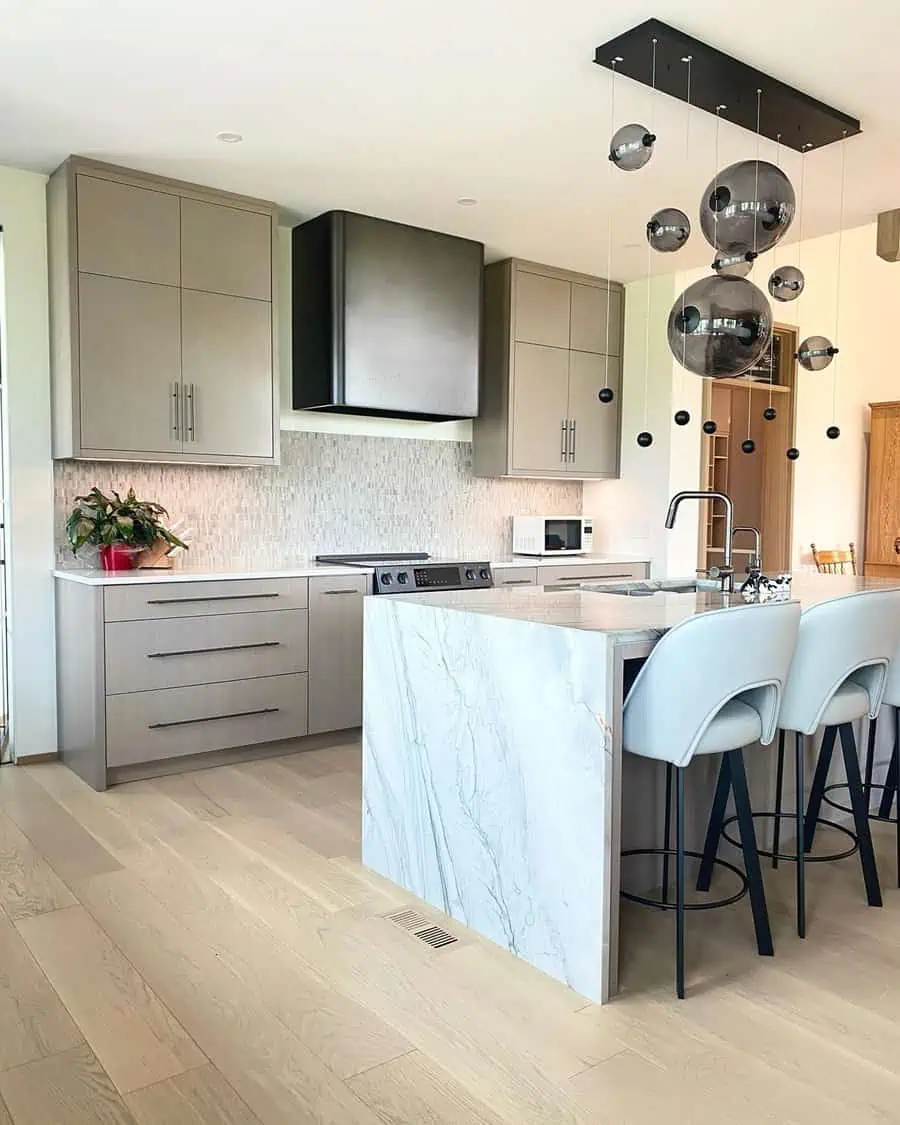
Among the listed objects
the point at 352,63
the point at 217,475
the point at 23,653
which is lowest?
the point at 23,653

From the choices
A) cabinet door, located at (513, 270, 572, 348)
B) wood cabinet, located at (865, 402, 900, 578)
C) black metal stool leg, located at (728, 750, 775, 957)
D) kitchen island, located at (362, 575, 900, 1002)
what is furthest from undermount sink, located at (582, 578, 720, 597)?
wood cabinet, located at (865, 402, 900, 578)

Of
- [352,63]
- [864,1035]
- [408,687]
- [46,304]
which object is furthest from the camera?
[46,304]

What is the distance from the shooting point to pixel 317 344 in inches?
191

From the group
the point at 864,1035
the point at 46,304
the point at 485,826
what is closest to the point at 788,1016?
the point at 864,1035

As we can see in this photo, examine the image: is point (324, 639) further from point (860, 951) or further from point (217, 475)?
point (860, 951)

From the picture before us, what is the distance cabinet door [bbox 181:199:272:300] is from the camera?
4.35 meters

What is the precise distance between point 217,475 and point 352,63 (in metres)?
2.29

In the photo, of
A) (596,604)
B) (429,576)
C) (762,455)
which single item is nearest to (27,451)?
(429,576)

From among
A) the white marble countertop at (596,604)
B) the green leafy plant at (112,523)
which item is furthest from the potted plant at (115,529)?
the white marble countertop at (596,604)

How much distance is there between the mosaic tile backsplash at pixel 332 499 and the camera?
187 inches

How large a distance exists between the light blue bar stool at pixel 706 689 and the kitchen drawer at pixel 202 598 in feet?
7.65

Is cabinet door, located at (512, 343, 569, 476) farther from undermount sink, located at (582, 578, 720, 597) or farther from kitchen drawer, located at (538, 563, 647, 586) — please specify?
undermount sink, located at (582, 578, 720, 597)

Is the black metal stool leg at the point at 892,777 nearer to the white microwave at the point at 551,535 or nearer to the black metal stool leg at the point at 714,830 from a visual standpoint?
the black metal stool leg at the point at 714,830

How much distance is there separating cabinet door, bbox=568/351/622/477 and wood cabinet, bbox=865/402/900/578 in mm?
2729
